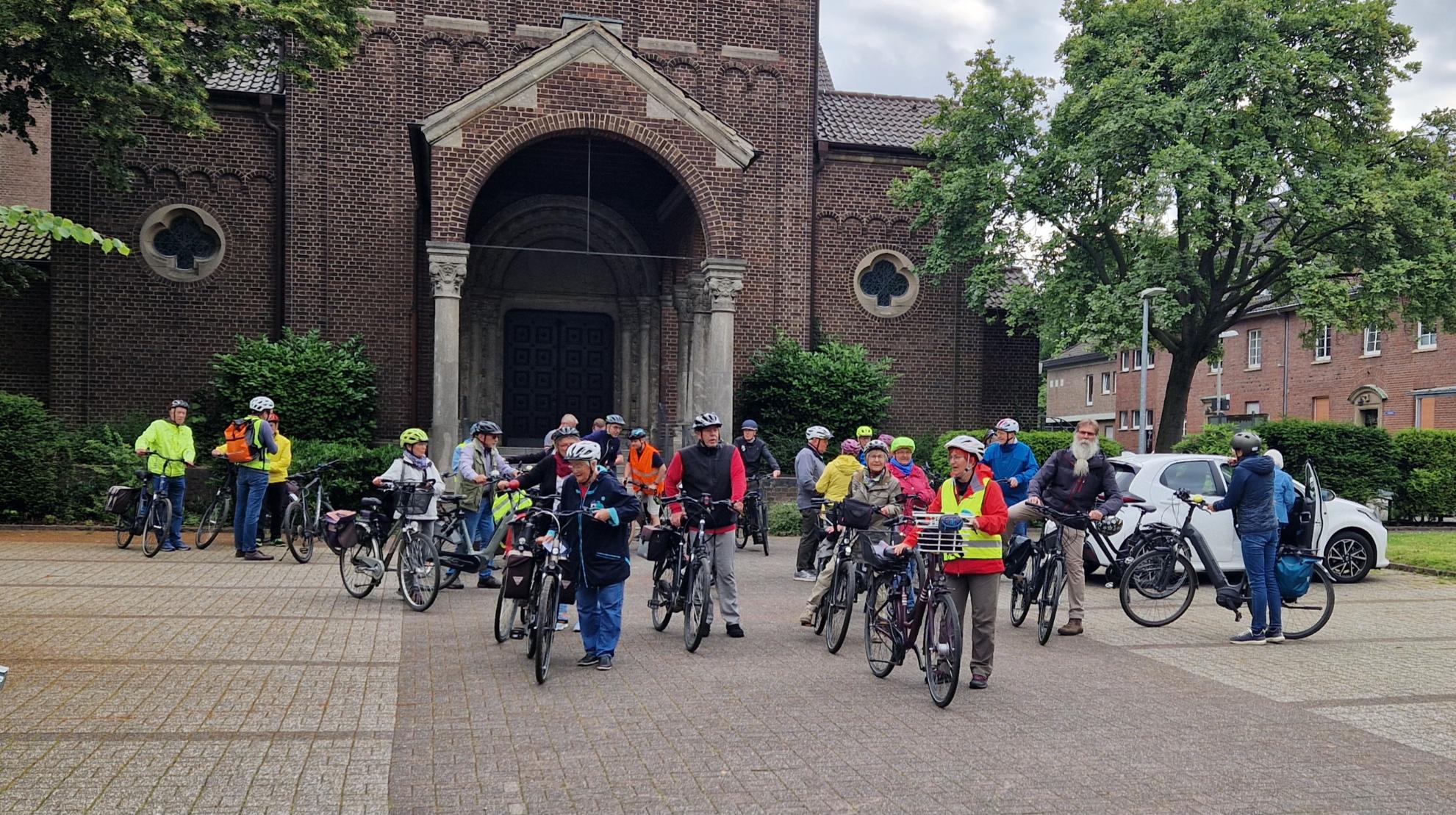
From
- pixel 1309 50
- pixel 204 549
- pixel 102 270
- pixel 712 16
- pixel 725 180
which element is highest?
pixel 712 16

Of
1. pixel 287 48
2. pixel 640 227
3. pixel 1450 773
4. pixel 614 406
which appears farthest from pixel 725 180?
pixel 1450 773

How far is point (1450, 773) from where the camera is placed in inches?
227

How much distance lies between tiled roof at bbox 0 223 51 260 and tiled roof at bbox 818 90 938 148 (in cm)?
1580

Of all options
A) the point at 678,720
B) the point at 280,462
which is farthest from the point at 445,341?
Result: the point at 678,720

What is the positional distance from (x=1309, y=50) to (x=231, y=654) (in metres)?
19.9

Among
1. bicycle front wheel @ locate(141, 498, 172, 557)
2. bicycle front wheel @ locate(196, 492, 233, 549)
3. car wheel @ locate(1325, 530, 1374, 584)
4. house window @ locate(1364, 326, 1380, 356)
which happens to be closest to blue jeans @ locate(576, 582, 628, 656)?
bicycle front wheel @ locate(141, 498, 172, 557)

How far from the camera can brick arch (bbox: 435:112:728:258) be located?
1884 centimetres

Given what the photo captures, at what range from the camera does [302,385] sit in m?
20.6

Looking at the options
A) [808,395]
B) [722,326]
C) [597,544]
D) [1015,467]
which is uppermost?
[722,326]

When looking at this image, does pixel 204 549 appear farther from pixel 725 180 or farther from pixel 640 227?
pixel 640 227

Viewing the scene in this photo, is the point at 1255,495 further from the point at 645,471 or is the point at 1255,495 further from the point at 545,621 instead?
the point at 645,471

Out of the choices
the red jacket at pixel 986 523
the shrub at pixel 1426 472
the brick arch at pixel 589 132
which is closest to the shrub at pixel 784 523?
the brick arch at pixel 589 132

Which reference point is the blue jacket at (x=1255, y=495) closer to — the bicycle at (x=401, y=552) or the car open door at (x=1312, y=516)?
the car open door at (x=1312, y=516)

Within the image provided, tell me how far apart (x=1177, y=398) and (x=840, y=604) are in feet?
57.1
